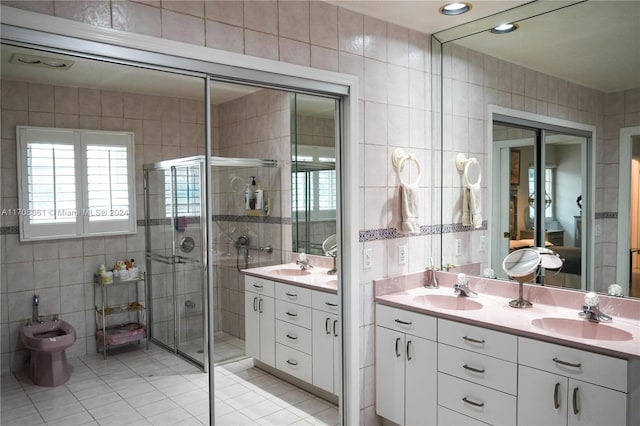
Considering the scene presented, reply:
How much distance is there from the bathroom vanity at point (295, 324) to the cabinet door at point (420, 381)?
416 mm

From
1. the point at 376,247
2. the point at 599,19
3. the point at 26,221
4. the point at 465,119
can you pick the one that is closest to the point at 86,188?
the point at 26,221

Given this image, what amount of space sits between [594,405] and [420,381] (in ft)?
2.93

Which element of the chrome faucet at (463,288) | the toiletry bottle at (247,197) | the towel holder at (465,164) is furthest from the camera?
the towel holder at (465,164)

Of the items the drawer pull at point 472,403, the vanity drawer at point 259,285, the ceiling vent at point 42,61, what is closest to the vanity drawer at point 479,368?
the drawer pull at point 472,403

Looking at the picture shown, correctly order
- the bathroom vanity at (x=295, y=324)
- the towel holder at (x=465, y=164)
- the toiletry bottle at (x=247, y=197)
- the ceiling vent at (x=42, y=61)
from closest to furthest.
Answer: the ceiling vent at (x=42, y=61) → the toiletry bottle at (x=247, y=197) → the bathroom vanity at (x=295, y=324) → the towel holder at (x=465, y=164)

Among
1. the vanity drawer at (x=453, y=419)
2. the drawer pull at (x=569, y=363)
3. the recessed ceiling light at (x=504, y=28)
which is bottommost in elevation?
the vanity drawer at (x=453, y=419)

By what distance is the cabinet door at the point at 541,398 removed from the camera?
6.77 ft

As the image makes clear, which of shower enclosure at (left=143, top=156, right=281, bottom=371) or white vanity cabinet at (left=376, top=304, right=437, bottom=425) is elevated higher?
shower enclosure at (left=143, top=156, right=281, bottom=371)

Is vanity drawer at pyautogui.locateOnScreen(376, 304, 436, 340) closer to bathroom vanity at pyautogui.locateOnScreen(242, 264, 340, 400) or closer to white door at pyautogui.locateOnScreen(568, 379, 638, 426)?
bathroom vanity at pyautogui.locateOnScreen(242, 264, 340, 400)

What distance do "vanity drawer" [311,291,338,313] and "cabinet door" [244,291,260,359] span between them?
1.25 feet

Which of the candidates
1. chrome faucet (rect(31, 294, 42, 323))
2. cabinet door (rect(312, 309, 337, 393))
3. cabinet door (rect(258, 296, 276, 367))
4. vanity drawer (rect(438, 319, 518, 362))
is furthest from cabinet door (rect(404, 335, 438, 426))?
chrome faucet (rect(31, 294, 42, 323))

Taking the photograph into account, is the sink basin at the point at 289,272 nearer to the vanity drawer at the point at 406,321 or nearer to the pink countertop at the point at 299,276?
the pink countertop at the point at 299,276

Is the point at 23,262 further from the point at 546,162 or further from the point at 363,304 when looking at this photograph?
the point at 546,162

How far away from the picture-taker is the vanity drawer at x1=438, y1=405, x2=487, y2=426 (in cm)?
239
